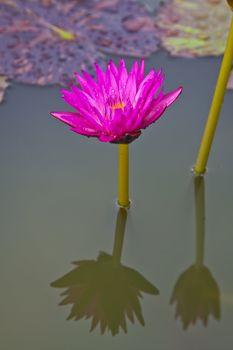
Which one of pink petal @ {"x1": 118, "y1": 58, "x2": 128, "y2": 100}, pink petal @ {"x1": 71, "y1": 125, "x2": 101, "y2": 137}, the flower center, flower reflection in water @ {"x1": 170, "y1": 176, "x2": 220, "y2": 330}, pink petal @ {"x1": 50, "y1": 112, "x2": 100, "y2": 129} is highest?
pink petal @ {"x1": 118, "y1": 58, "x2": 128, "y2": 100}

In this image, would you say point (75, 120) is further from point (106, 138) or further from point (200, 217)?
point (200, 217)

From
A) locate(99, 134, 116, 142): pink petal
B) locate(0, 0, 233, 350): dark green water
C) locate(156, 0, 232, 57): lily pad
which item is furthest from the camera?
locate(156, 0, 232, 57): lily pad

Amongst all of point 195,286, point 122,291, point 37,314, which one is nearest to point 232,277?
point 195,286

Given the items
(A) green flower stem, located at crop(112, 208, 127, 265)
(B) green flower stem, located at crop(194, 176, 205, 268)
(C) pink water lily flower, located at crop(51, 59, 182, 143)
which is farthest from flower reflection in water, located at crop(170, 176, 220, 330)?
(C) pink water lily flower, located at crop(51, 59, 182, 143)

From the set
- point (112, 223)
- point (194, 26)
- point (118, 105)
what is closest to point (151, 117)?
point (118, 105)

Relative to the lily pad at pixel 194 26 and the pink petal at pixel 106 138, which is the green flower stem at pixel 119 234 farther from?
the lily pad at pixel 194 26

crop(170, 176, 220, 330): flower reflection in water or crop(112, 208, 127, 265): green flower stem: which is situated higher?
crop(112, 208, 127, 265): green flower stem

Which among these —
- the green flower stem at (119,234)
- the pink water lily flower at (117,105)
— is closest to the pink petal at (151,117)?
the pink water lily flower at (117,105)

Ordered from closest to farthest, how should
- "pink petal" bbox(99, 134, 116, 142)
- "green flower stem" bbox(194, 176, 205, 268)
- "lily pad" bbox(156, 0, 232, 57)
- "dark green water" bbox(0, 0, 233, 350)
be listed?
"pink petal" bbox(99, 134, 116, 142) → "dark green water" bbox(0, 0, 233, 350) → "green flower stem" bbox(194, 176, 205, 268) → "lily pad" bbox(156, 0, 232, 57)

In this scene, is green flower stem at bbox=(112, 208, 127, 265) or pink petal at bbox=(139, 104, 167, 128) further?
green flower stem at bbox=(112, 208, 127, 265)

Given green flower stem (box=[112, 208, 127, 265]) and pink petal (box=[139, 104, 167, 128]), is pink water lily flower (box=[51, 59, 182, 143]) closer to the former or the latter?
pink petal (box=[139, 104, 167, 128])
